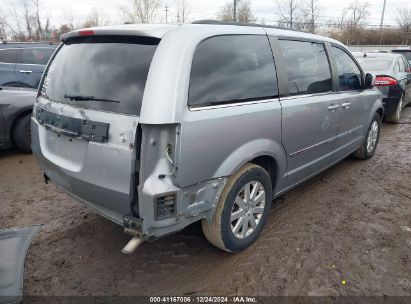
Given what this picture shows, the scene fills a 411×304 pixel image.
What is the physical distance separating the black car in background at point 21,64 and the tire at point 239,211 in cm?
759

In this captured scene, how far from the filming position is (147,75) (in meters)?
2.22

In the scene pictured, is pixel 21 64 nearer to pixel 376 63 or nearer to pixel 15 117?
pixel 15 117

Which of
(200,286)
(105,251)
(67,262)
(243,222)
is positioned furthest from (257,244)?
(67,262)

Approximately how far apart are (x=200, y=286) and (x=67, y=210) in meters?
1.88

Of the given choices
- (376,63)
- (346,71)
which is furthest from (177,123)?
(376,63)

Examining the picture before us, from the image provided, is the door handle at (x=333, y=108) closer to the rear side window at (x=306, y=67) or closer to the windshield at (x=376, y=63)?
the rear side window at (x=306, y=67)

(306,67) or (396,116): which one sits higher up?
(306,67)

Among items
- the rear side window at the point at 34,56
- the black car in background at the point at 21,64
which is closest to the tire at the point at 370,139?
the black car in background at the point at 21,64

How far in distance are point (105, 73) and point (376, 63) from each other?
751 cm

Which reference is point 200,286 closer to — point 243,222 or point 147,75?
point 243,222

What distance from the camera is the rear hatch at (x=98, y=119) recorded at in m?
2.22

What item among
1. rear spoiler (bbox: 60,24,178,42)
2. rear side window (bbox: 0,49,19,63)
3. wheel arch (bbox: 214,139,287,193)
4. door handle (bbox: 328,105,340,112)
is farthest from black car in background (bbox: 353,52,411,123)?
rear side window (bbox: 0,49,19,63)

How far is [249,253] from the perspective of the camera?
9.66ft

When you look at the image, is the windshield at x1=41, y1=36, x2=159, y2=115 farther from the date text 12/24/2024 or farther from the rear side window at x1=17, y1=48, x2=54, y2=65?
the rear side window at x1=17, y1=48, x2=54, y2=65
